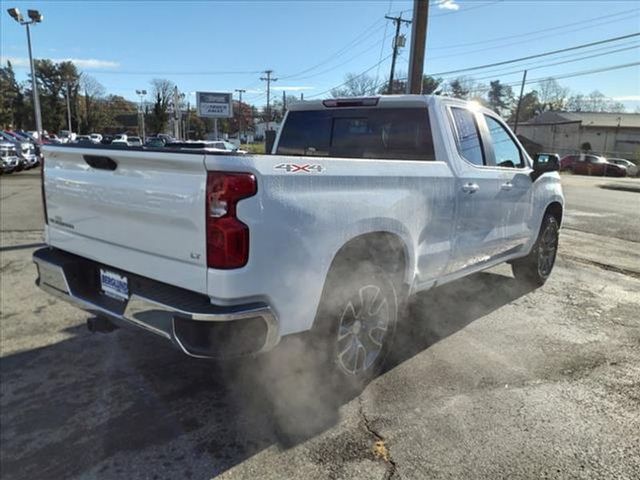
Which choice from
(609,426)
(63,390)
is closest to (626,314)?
(609,426)

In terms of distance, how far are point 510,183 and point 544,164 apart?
740mm

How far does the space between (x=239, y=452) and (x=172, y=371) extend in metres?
1.20

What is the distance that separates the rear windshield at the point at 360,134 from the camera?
4105mm

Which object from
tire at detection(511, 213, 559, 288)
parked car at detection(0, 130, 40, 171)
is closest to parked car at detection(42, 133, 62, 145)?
parked car at detection(0, 130, 40, 171)

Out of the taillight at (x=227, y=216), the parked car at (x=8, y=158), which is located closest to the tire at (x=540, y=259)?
the taillight at (x=227, y=216)

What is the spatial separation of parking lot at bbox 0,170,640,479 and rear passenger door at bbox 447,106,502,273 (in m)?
0.77

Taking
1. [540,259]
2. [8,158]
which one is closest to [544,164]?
[540,259]

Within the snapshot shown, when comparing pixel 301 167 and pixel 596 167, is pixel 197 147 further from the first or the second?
pixel 596 167

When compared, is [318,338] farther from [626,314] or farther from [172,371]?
[626,314]

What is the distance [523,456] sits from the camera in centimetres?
272

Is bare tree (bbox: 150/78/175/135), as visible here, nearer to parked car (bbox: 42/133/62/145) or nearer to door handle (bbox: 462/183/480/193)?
parked car (bbox: 42/133/62/145)

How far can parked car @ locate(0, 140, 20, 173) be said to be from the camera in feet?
62.2

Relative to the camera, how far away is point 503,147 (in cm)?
496

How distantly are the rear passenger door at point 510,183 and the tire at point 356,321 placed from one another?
186 cm
